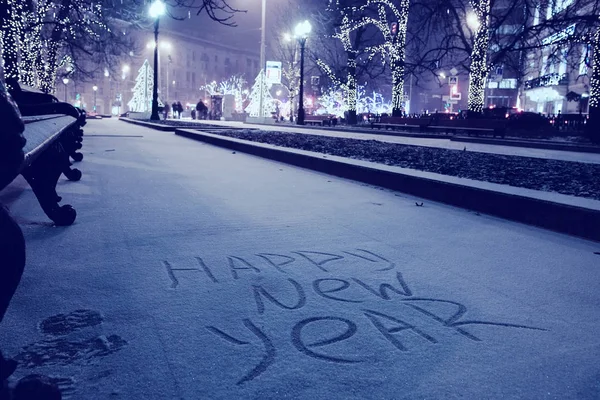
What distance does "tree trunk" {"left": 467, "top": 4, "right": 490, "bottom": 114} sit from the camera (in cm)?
2155

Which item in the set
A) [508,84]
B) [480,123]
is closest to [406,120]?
[480,123]

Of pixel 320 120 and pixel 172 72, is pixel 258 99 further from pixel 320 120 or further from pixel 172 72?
pixel 172 72

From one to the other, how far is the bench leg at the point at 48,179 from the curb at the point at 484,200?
3901 mm

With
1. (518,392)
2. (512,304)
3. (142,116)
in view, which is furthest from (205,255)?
(142,116)

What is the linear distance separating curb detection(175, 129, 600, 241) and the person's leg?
4.18 m

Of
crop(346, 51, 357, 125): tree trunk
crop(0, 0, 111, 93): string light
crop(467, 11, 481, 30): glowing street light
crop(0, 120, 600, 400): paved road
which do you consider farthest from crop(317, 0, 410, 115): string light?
crop(0, 120, 600, 400): paved road

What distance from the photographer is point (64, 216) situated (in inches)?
161

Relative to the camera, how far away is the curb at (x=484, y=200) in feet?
14.1

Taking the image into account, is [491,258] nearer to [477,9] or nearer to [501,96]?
[477,9]

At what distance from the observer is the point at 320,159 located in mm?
8570

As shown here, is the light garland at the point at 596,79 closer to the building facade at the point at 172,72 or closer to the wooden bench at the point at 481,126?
the wooden bench at the point at 481,126

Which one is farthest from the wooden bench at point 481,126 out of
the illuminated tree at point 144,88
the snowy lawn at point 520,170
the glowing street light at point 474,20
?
the illuminated tree at point 144,88

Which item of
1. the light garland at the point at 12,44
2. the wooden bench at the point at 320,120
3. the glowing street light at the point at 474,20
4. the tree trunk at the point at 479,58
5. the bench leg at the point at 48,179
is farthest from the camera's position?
the wooden bench at the point at 320,120

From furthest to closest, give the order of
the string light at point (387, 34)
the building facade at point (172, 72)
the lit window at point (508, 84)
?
the lit window at point (508, 84), the building facade at point (172, 72), the string light at point (387, 34)
